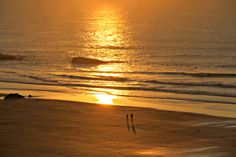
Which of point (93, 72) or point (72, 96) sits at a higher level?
point (93, 72)

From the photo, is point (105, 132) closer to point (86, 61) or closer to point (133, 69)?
point (133, 69)

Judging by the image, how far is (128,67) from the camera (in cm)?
5103

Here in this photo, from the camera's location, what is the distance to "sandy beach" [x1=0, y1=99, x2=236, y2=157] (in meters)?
16.5

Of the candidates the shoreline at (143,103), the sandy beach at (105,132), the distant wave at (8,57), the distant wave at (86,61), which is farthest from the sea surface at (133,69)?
the sandy beach at (105,132)

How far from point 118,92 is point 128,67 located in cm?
1650

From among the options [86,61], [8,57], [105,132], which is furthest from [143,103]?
[8,57]

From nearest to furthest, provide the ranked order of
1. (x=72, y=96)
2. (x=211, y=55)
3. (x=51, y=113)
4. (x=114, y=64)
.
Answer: (x=51, y=113) < (x=72, y=96) < (x=114, y=64) < (x=211, y=55)

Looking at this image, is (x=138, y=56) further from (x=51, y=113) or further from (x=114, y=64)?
(x=51, y=113)

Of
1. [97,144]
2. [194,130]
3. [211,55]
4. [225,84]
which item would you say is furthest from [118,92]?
[211,55]

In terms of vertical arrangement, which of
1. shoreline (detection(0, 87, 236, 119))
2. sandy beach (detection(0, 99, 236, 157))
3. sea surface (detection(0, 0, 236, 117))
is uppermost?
sea surface (detection(0, 0, 236, 117))

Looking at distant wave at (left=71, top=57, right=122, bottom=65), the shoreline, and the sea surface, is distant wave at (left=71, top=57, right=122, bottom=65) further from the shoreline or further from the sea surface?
the shoreline

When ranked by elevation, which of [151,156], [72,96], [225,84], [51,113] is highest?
[225,84]

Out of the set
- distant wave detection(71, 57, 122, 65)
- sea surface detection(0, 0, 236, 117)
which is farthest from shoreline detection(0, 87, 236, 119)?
distant wave detection(71, 57, 122, 65)

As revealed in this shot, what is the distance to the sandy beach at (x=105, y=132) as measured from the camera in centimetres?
1648
